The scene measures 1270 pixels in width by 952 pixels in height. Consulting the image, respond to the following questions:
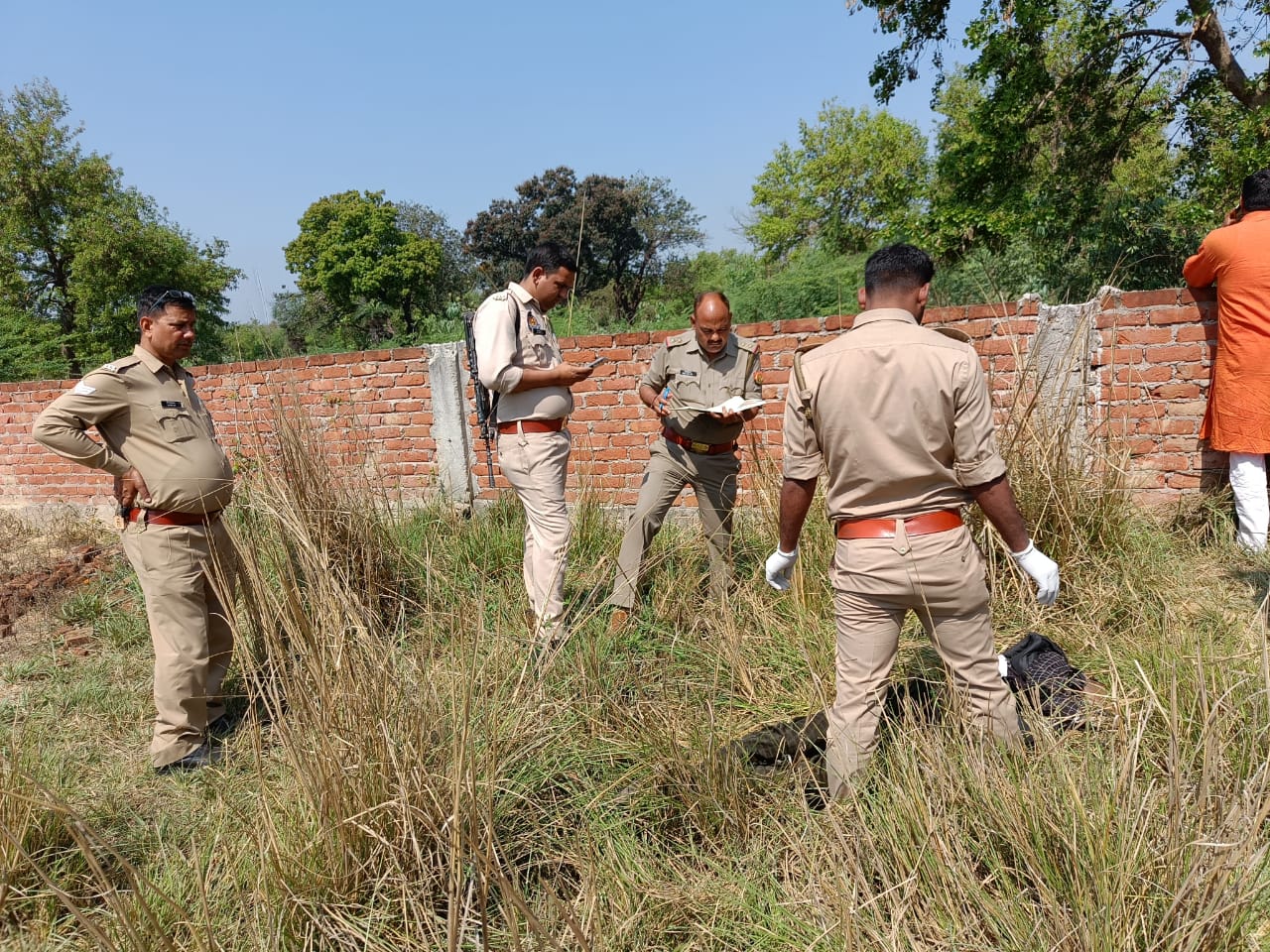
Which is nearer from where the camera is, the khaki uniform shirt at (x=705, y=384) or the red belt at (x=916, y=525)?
the red belt at (x=916, y=525)

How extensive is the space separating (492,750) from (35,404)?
7.65m

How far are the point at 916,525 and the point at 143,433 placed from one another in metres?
2.89

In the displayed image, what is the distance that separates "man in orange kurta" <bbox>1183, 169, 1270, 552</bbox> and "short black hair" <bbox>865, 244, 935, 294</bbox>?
253 centimetres

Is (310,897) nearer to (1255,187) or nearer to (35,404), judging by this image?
(1255,187)

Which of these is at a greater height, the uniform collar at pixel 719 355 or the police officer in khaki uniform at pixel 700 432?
the uniform collar at pixel 719 355

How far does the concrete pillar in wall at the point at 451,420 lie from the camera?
5777mm

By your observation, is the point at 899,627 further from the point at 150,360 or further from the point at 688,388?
the point at 150,360

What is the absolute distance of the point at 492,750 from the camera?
6.39ft

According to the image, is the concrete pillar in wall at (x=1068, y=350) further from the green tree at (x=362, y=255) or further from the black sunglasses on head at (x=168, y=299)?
the green tree at (x=362, y=255)

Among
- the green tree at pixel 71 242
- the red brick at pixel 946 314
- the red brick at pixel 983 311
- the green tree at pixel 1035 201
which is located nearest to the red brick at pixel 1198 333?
the red brick at pixel 983 311

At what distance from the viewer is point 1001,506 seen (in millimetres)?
2154

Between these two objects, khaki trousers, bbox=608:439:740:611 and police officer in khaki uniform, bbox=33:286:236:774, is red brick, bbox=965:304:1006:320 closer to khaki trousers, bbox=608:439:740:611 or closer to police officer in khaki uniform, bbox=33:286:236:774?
khaki trousers, bbox=608:439:740:611

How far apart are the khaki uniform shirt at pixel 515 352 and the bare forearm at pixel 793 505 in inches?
61.0

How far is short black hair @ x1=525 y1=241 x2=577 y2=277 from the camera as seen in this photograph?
12.2 feet
